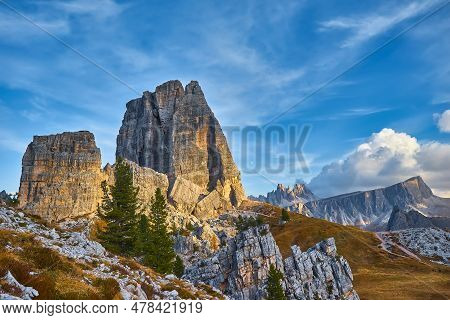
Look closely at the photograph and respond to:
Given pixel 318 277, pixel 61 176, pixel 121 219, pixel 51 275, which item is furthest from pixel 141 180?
pixel 51 275

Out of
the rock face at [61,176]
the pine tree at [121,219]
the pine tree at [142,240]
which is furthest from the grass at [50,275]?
the rock face at [61,176]

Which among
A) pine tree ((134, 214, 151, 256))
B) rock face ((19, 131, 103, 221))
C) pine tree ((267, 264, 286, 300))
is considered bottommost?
pine tree ((267, 264, 286, 300))

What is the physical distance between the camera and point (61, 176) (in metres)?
168

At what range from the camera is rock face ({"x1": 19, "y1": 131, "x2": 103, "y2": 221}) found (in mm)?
161750

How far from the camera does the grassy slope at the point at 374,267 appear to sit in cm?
9062

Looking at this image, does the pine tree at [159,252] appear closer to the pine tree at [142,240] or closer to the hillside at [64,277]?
the pine tree at [142,240]

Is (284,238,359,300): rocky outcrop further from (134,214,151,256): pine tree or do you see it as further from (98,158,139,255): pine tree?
(98,158,139,255): pine tree

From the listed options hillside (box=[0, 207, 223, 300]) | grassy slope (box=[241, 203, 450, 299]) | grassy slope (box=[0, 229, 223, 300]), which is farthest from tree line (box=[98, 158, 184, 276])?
grassy slope (box=[241, 203, 450, 299])

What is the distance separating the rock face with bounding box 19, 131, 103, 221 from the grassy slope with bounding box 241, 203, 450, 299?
88246mm
